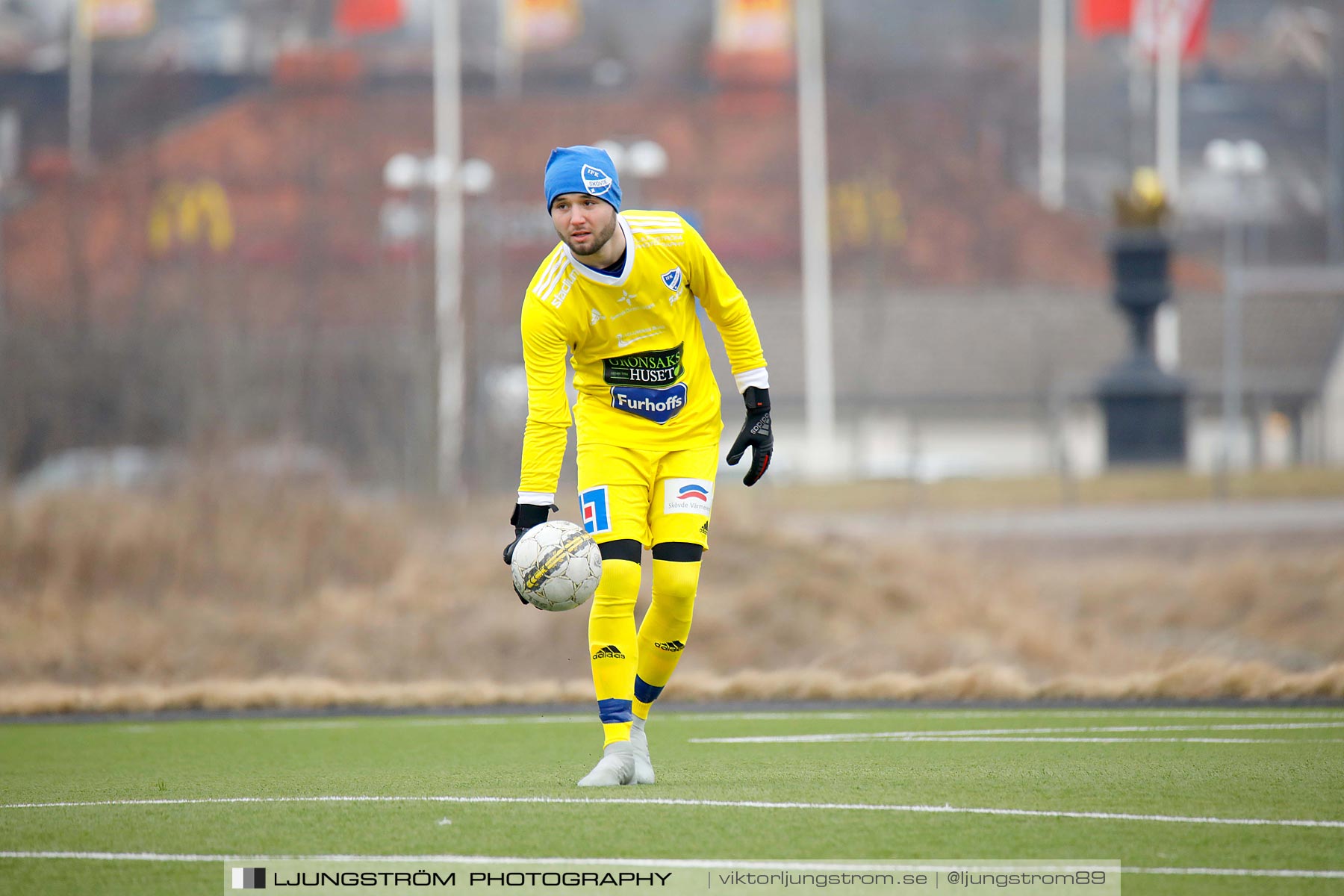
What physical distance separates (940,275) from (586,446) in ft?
175

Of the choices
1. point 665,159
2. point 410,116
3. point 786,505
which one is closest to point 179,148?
point 410,116

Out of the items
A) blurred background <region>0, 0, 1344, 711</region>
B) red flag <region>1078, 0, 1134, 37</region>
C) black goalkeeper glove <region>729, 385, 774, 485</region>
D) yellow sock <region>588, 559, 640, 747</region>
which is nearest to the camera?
yellow sock <region>588, 559, 640, 747</region>

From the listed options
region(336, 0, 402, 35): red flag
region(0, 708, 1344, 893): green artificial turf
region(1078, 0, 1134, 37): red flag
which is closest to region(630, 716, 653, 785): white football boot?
region(0, 708, 1344, 893): green artificial turf

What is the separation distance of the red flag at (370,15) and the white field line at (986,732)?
39.6m

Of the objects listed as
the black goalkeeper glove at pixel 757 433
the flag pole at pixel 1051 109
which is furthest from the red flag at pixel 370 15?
the black goalkeeper glove at pixel 757 433

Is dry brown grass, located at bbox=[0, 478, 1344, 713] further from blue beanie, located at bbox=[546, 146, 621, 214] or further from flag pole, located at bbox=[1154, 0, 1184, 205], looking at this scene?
flag pole, located at bbox=[1154, 0, 1184, 205]

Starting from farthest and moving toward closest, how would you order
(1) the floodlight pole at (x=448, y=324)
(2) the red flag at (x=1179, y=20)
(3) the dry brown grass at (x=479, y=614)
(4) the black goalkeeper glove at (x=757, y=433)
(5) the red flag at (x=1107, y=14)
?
(5) the red flag at (x=1107, y=14) < (2) the red flag at (x=1179, y=20) < (1) the floodlight pole at (x=448, y=324) < (3) the dry brown grass at (x=479, y=614) < (4) the black goalkeeper glove at (x=757, y=433)

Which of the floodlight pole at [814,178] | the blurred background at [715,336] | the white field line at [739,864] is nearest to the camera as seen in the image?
the white field line at [739,864]

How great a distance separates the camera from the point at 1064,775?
7.12 meters

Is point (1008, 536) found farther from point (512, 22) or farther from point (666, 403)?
point (512, 22)

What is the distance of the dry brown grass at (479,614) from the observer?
499 inches

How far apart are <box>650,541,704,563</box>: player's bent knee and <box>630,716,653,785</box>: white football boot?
0.69m

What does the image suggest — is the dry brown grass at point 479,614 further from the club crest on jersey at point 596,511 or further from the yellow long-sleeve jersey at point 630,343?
the club crest on jersey at point 596,511

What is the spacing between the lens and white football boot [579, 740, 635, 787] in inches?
275
